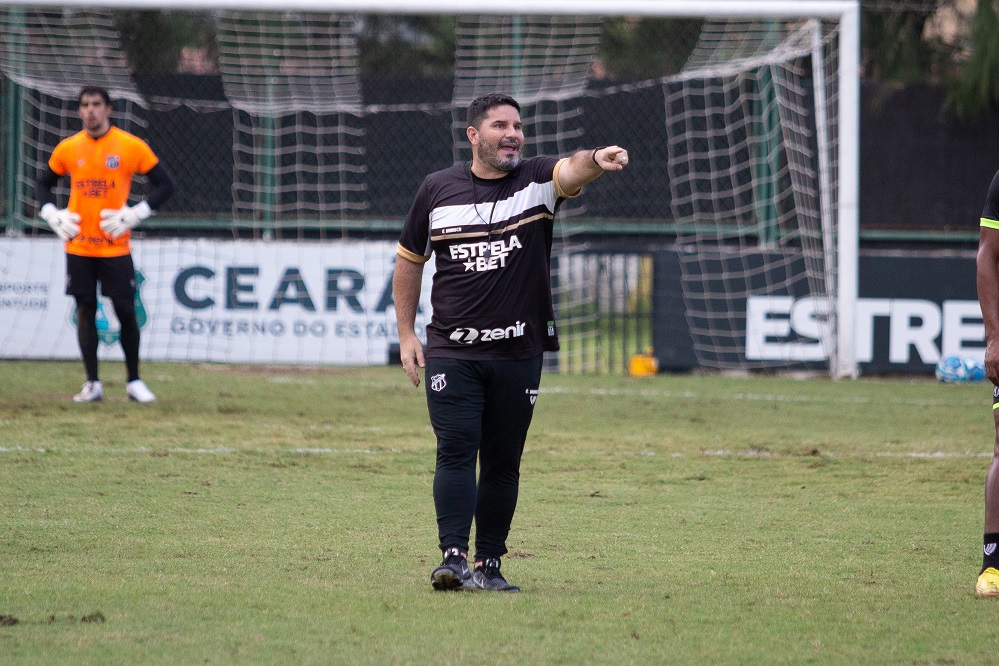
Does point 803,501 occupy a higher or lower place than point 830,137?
lower

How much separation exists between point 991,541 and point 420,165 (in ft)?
41.9

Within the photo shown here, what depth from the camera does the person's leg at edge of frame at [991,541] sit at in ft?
Result: 14.6

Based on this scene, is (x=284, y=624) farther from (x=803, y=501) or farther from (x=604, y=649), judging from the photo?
(x=803, y=501)

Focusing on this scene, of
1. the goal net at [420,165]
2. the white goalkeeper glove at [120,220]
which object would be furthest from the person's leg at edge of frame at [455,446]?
the goal net at [420,165]

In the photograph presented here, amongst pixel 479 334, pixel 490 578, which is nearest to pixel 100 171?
pixel 479 334

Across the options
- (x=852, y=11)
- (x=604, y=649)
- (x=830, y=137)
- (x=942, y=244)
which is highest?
(x=852, y=11)

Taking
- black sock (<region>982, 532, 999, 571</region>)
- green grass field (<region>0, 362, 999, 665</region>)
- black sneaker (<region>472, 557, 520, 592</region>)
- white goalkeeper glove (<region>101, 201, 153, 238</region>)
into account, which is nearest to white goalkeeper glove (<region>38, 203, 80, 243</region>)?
white goalkeeper glove (<region>101, 201, 153, 238</region>)

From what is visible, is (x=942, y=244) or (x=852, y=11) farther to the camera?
(x=942, y=244)

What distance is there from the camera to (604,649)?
12.1 feet

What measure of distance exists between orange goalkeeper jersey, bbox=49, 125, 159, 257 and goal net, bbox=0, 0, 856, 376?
12.8ft

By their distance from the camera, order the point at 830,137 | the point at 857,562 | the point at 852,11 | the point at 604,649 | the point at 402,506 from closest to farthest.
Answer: the point at 604,649 → the point at 857,562 → the point at 402,506 → the point at 852,11 → the point at 830,137

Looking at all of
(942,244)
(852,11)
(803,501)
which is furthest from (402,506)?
(942,244)

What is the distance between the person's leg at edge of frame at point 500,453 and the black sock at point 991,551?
1.68 metres

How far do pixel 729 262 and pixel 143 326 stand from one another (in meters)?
6.37
